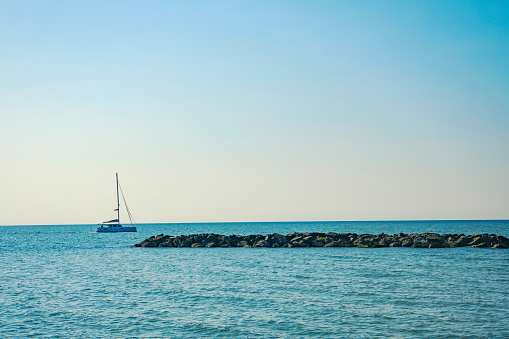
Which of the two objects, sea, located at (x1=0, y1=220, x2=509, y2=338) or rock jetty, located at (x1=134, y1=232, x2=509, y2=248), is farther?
rock jetty, located at (x1=134, y1=232, x2=509, y2=248)

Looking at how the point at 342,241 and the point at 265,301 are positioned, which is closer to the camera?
the point at 265,301

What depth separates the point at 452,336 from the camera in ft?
52.7

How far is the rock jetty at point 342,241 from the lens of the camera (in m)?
57.5

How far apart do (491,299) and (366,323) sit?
8684 mm

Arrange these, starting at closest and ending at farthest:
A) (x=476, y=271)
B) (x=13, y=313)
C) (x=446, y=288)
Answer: (x=13, y=313)
(x=446, y=288)
(x=476, y=271)

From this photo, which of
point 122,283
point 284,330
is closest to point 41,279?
point 122,283

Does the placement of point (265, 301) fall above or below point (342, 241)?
above

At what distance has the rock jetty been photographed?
57469 millimetres

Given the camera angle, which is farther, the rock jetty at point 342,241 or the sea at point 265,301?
the rock jetty at point 342,241

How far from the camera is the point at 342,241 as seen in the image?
61656 millimetres

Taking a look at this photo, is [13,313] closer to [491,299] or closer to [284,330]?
[284,330]

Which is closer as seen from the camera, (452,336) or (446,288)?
(452,336)

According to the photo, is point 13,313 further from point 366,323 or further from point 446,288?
point 446,288

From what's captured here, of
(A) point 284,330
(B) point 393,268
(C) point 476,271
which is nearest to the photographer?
(A) point 284,330
